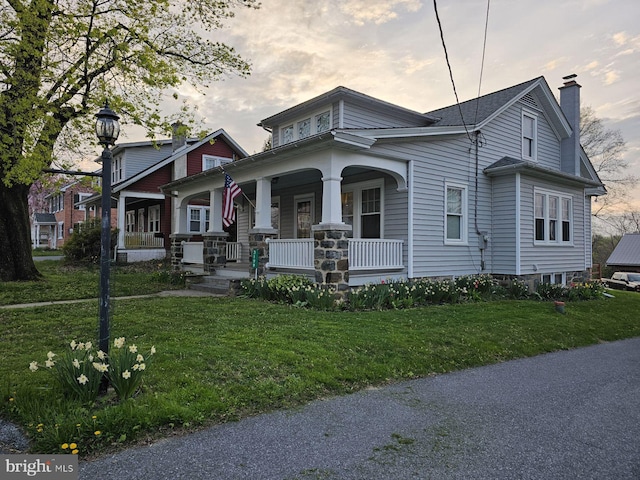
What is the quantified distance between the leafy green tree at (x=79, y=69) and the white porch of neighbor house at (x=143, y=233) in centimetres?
782

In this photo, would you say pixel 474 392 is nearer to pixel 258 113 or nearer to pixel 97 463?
pixel 97 463

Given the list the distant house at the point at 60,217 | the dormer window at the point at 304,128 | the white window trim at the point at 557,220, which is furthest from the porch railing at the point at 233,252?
the distant house at the point at 60,217

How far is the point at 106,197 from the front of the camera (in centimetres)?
371

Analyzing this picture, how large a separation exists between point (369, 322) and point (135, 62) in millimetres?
8825

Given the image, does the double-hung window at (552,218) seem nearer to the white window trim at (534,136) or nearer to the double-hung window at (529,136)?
the white window trim at (534,136)

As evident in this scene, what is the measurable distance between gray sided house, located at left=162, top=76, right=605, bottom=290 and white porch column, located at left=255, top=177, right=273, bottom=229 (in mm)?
27

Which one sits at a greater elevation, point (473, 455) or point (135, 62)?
point (135, 62)

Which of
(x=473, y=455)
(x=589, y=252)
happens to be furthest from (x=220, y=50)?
(x=589, y=252)

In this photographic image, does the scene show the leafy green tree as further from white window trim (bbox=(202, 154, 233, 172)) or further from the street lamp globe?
white window trim (bbox=(202, 154, 233, 172))

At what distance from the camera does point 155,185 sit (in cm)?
2130

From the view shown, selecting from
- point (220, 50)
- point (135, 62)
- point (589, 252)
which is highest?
point (220, 50)

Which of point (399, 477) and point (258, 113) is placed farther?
point (258, 113)

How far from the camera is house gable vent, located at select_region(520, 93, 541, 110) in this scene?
1327 cm

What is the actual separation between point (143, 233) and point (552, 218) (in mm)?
18437
